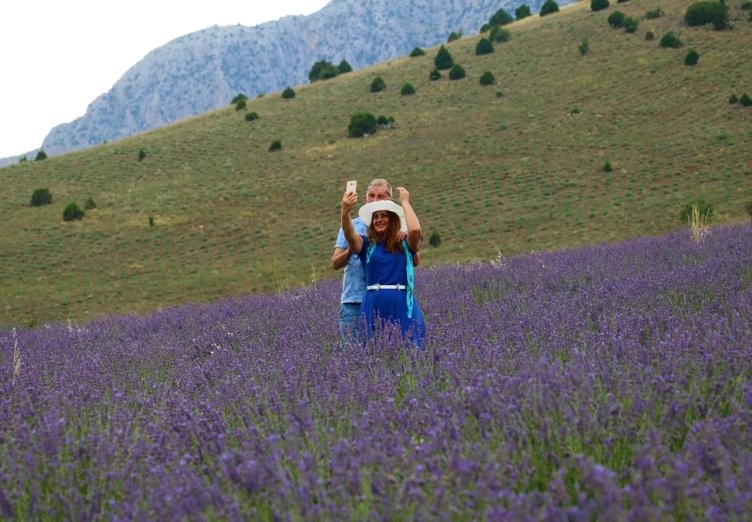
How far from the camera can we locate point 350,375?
2963 mm

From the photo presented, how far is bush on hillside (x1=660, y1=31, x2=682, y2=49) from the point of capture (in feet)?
123

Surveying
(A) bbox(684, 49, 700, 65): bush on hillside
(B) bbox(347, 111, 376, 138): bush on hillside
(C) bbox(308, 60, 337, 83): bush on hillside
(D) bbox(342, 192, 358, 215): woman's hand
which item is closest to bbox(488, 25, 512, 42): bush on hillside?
(C) bbox(308, 60, 337, 83): bush on hillside

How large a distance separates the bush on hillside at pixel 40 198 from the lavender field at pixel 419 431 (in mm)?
28916

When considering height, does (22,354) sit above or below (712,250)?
above

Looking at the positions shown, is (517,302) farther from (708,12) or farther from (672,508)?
(708,12)

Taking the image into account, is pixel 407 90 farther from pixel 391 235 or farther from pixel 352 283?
pixel 391 235

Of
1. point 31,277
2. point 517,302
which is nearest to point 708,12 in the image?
point 31,277

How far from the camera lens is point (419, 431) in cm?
217

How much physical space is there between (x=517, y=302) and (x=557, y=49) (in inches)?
1560

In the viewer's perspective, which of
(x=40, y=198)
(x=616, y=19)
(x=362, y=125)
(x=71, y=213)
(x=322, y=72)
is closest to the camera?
(x=71, y=213)

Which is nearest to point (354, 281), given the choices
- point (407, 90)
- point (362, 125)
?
point (362, 125)

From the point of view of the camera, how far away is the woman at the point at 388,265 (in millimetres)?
4191

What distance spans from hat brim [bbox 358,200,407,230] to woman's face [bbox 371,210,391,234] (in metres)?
0.03

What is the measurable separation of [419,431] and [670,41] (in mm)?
39990
